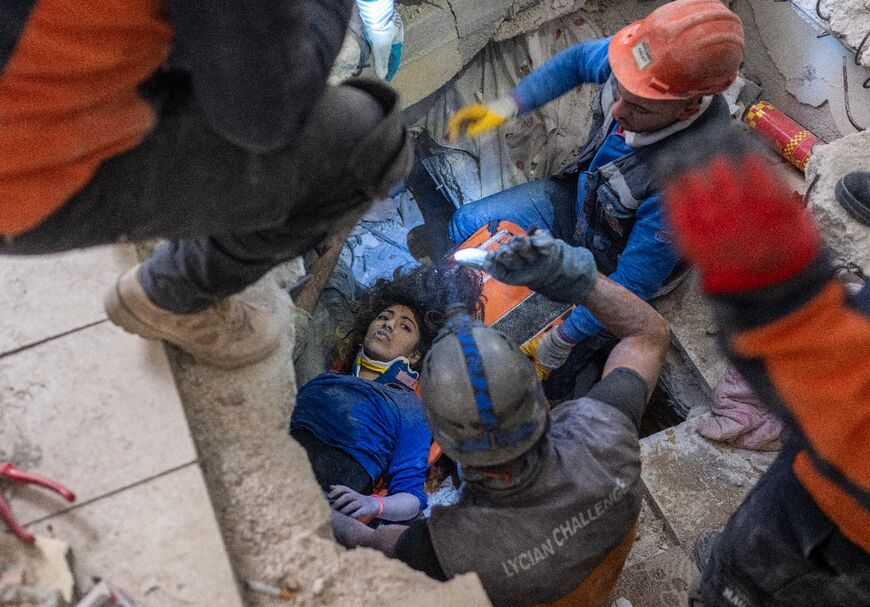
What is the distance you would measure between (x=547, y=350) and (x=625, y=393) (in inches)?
47.4

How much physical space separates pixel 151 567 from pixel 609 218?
2.42m

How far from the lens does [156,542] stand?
1.59m

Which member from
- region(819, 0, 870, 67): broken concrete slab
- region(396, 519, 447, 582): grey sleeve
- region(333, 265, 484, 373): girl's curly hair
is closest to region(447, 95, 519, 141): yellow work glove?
region(333, 265, 484, 373): girl's curly hair

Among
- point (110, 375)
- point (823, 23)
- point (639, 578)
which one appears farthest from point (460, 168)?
point (110, 375)

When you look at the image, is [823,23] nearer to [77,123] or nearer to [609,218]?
[609,218]

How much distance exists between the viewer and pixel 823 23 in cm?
352

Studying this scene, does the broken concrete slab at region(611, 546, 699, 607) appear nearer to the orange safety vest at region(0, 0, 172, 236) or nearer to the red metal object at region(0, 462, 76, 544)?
the red metal object at region(0, 462, 76, 544)

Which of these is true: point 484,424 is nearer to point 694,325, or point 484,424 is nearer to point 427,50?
point 694,325

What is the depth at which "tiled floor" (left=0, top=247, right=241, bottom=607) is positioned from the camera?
156 cm

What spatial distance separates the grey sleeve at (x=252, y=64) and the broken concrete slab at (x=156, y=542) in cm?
94

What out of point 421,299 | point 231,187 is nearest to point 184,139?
point 231,187

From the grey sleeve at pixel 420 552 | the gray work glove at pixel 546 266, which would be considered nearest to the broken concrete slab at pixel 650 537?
the gray work glove at pixel 546 266

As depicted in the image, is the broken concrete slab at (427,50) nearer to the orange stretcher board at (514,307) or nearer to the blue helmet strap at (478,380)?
the orange stretcher board at (514,307)

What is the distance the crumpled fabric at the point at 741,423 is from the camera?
3.01 metres
